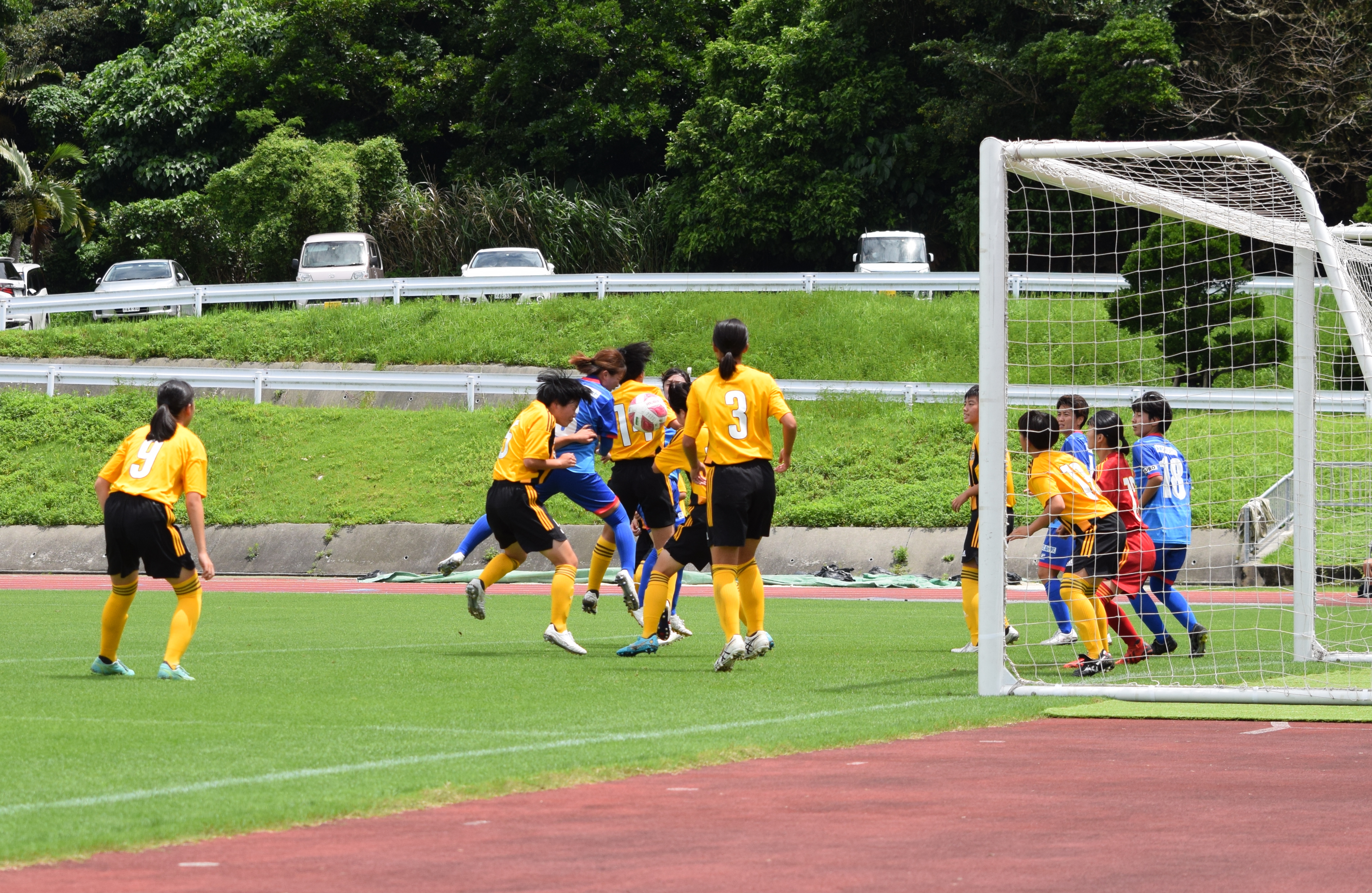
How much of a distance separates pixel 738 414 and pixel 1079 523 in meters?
2.47

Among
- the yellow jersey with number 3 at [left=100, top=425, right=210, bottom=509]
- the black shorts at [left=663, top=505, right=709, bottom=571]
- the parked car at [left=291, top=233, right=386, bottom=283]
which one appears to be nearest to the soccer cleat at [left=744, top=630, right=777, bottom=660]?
the black shorts at [left=663, top=505, right=709, bottom=571]

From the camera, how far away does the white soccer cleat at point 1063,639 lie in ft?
40.8

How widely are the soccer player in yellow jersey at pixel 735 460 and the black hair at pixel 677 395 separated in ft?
7.29

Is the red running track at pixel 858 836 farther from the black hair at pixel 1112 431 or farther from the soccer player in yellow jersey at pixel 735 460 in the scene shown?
the black hair at pixel 1112 431

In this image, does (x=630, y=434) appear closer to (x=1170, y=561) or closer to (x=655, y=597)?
(x=655, y=597)

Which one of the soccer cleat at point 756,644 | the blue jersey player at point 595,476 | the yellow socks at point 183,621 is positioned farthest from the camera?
the blue jersey player at point 595,476

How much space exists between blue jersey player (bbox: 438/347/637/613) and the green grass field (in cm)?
63

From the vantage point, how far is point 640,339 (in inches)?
1134

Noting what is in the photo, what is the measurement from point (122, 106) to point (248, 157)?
5.18 m

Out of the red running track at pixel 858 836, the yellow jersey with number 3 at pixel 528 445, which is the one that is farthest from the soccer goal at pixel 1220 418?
the yellow jersey with number 3 at pixel 528 445

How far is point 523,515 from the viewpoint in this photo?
1139 cm

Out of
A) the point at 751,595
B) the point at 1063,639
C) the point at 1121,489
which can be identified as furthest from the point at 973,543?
the point at 1063,639

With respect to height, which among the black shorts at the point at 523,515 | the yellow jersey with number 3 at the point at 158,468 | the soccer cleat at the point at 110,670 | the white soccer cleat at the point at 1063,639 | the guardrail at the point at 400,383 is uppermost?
the guardrail at the point at 400,383

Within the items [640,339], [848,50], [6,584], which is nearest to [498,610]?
[6,584]
